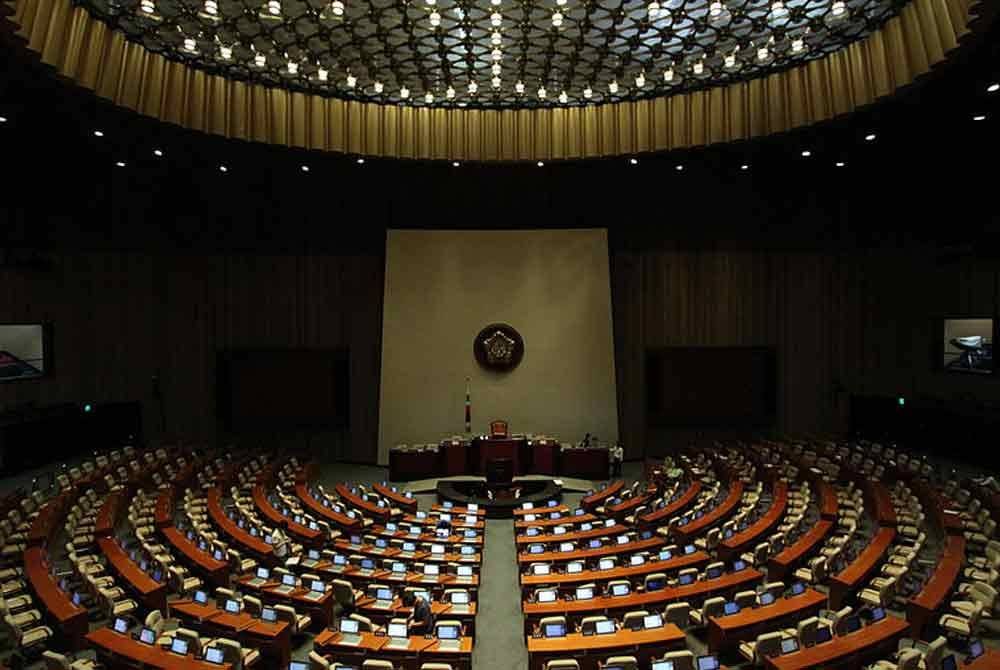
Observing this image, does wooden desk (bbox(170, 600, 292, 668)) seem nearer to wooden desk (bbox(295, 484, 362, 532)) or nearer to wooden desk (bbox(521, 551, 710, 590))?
wooden desk (bbox(521, 551, 710, 590))

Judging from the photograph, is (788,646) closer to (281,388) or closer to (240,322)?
(281,388)

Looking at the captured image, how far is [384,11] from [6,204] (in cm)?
1688

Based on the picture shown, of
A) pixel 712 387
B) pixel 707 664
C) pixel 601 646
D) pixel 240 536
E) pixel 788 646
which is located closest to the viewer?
pixel 707 664

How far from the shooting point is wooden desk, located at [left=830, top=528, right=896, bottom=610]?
10.4 meters

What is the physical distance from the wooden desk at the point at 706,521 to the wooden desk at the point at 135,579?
10.2 meters

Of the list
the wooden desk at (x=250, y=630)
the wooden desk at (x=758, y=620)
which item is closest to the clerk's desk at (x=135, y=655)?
the wooden desk at (x=250, y=630)

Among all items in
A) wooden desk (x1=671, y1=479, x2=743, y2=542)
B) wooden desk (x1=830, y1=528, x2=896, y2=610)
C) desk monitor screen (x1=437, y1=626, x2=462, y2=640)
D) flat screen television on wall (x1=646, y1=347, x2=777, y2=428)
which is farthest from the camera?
flat screen television on wall (x1=646, y1=347, x2=777, y2=428)

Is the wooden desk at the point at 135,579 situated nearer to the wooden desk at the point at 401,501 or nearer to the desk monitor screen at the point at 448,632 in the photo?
the desk monitor screen at the point at 448,632

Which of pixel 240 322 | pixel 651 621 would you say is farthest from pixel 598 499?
pixel 240 322

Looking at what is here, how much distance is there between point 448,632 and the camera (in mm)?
9211

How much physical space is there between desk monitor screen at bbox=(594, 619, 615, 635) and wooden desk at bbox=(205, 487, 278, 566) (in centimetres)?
684

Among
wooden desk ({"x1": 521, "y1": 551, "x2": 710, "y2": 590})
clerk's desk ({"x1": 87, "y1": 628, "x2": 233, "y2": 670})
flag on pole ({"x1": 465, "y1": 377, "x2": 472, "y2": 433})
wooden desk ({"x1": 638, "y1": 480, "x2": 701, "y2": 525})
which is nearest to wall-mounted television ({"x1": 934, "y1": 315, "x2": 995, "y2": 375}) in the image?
wooden desk ({"x1": 638, "y1": 480, "x2": 701, "y2": 525})

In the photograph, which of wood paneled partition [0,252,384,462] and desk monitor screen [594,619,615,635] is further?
wood paneled partition [0,252,384,462]

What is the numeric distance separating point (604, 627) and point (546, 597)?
1620 mm
